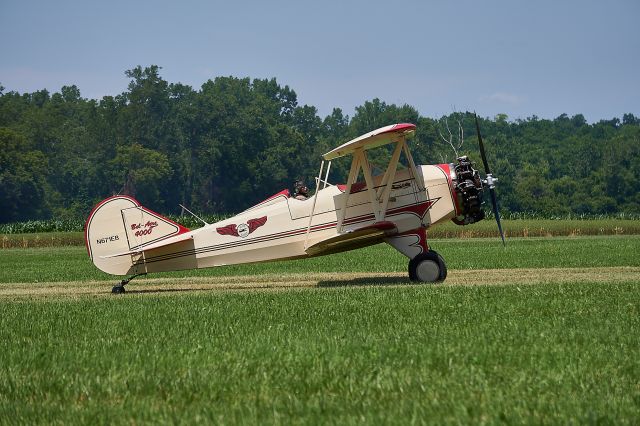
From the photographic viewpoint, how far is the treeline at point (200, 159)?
114 metres

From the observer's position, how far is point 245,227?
19469 mm

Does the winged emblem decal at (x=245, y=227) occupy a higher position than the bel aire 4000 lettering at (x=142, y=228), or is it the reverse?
the bel aire 4000 lettering at (x=142, y=228)

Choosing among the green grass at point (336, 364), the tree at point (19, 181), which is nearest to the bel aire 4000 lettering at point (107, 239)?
the green grass at point (336, 364)

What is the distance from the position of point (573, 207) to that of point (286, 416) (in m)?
114

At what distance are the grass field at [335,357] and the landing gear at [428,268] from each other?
2.65m

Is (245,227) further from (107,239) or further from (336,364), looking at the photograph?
(336,364)

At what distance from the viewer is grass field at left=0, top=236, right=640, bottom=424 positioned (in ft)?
23.2

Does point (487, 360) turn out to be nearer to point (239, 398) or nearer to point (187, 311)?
point (239, 398)

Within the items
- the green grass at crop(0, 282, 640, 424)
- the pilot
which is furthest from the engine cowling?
the green grass at crop(0, 282, 640, 424)

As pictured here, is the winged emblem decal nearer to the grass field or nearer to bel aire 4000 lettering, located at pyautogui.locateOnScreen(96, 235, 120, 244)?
bel aire 4000 lettering, located at pyautogui.locateOnScreen(96, 235, 120, 244)

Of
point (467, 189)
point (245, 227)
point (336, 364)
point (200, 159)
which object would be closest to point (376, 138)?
point (467, 189)

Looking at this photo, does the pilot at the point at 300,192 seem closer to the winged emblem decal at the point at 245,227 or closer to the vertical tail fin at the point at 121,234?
the winged emblem decal at the point at 245,227

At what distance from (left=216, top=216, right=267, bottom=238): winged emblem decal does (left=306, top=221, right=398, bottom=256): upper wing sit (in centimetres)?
125

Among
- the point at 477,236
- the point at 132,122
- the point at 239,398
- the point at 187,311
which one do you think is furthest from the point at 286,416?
the point at 132,122
